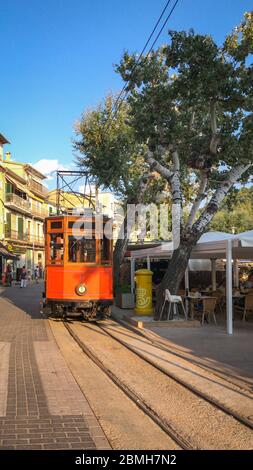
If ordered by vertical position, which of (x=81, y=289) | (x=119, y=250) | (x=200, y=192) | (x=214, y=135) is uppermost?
(x=214, y=135)

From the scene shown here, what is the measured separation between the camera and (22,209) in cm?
5462

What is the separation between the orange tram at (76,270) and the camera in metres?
13.9

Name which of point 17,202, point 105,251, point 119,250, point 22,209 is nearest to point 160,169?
point 105,251

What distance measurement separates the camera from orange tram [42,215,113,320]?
1390cm

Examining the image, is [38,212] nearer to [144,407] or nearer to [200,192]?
[200,192]

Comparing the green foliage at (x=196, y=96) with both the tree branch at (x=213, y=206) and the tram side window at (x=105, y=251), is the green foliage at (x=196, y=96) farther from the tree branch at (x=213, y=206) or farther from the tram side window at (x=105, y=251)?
the tram side window at (x=105, y=251)

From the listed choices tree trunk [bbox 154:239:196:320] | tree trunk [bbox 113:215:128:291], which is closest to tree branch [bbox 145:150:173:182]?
tree trunk [bbox 154:239:196:320]

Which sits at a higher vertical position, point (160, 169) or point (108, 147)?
point (108, 147)

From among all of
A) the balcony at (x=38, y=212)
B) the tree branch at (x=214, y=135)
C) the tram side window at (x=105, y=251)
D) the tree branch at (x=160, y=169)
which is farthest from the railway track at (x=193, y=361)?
the balcony at (x=38, y=212)

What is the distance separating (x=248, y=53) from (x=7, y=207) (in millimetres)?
41326

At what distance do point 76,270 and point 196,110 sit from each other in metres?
6.83

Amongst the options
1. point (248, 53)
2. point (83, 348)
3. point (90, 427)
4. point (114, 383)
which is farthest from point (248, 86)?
point (90, 427)
